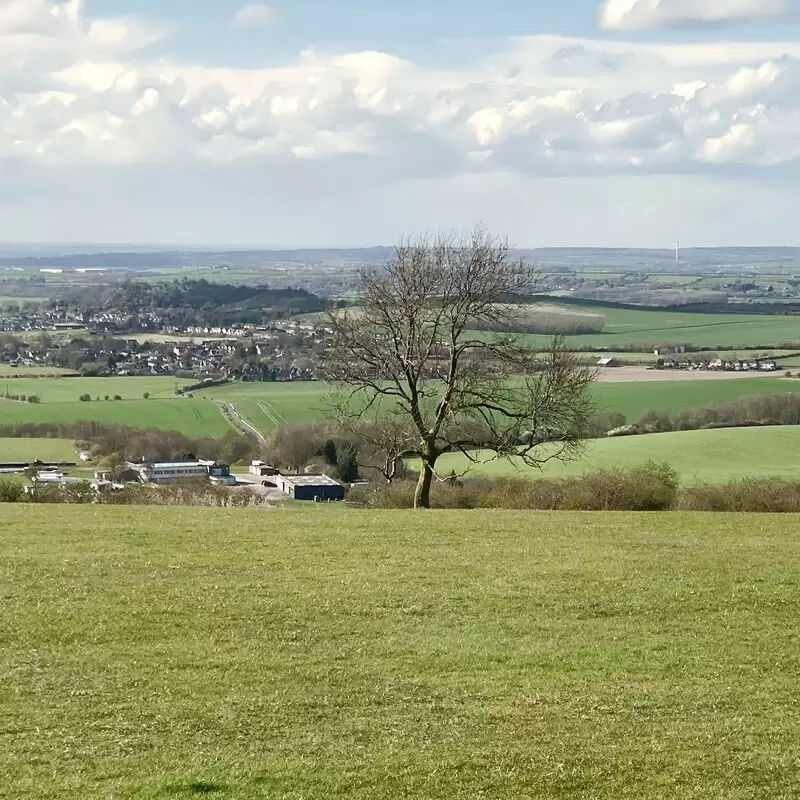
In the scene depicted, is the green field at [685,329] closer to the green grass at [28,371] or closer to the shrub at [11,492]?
the green grass at [28,371]

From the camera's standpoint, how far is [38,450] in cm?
4688

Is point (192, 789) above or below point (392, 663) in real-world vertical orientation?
above

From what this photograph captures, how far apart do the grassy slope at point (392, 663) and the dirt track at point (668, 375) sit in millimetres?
43185

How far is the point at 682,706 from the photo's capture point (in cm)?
1143

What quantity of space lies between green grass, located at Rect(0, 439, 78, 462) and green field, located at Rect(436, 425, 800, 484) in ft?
51.1

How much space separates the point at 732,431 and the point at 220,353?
45.2 meters

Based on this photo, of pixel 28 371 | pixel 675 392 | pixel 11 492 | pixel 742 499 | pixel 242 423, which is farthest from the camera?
pixel 28 371

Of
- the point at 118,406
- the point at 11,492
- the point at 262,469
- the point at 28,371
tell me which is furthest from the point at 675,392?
the point at 28,371

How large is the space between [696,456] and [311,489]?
16.3 metres

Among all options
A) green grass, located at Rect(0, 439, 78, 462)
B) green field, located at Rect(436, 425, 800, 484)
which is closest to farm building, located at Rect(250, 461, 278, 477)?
green field, located at Rect(436, 425, 800, 484)

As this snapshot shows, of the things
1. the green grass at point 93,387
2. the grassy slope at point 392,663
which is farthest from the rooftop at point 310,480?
the green grass at point 93,387

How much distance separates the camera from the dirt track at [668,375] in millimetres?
63188

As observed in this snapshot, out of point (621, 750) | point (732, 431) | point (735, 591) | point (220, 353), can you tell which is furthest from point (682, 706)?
point (220, 353)

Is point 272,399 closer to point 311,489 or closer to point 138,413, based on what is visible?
point 138,413
